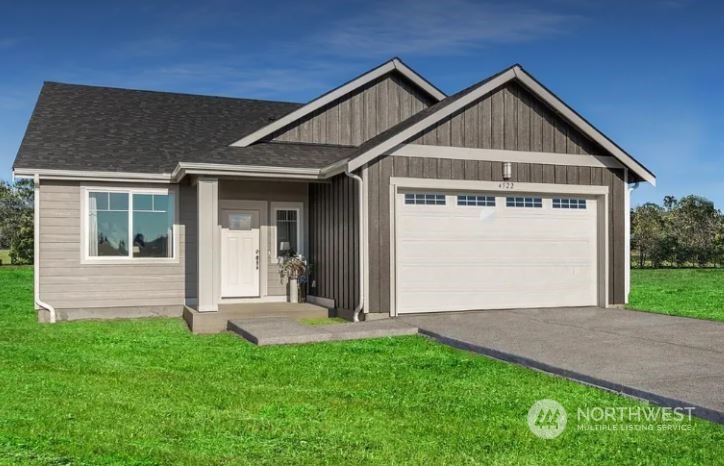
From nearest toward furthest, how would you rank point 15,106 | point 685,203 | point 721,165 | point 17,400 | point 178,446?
point 178,446
point 17,400
point 15,106
point 721,165
point 685,203

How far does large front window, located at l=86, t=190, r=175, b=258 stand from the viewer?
42.3 ft

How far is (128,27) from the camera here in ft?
54.5

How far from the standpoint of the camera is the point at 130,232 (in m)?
13.1

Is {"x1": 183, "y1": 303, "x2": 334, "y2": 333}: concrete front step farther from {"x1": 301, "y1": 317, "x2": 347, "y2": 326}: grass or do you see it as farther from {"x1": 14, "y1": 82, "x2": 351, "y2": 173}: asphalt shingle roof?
{"x1": 14, "y1": 82, "x2": 351, "y2": 173}: asphalt shingle roof

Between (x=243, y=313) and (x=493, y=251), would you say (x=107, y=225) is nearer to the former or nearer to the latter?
(x=243, y=313)

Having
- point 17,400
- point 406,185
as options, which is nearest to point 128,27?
point 406,185

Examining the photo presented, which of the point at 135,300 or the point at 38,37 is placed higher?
the point at 38,37

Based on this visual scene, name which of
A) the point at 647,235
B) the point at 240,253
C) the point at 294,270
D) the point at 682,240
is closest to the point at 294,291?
the point at 294,270

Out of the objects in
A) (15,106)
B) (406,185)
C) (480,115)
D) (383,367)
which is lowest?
(383,367)

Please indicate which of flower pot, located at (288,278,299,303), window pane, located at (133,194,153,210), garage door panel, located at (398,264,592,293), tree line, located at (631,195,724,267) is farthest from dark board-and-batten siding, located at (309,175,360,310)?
tree line, located at (631,195,724,267)

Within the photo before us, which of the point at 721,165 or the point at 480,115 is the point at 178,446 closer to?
the point at 480,115

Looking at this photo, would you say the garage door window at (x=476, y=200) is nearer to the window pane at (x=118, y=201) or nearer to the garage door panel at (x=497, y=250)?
the garage door panel at (x=497, y=250)

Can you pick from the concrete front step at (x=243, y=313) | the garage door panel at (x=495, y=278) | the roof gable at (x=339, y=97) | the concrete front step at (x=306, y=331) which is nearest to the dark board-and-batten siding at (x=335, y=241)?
the concrete front step at (x=243, y=313)

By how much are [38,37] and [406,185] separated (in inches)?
458
